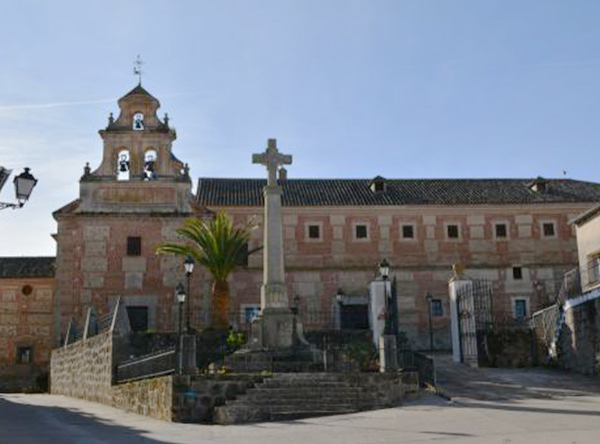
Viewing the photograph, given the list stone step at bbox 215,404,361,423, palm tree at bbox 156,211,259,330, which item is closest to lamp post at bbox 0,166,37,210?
stone step at bbox 215,404,361,423

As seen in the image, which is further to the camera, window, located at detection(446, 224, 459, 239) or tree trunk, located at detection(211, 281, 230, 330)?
window, located at detection(446, 224, 459, 239)

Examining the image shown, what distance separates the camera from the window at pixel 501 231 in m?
36.6

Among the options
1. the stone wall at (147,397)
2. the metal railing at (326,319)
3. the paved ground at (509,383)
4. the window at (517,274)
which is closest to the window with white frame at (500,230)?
the window at (517,274)

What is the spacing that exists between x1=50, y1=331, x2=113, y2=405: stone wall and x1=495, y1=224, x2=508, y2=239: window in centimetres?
2077

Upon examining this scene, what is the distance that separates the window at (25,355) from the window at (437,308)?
68.6 ft

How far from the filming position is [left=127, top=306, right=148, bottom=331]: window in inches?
1272

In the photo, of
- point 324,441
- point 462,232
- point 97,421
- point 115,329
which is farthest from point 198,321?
point 324,441

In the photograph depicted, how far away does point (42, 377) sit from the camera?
111 feet

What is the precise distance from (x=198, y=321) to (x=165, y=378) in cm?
1686

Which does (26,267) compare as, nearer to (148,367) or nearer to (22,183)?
(148,367)

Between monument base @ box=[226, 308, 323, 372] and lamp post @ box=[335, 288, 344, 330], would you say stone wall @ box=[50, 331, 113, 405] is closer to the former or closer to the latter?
monument base @ box=[226, 308, 323, 372]

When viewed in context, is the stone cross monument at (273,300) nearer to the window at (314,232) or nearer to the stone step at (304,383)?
the stone step at (304,383)

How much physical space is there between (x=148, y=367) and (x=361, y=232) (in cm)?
1947

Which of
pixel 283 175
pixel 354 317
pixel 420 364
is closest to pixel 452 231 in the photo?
pixel 354 317
